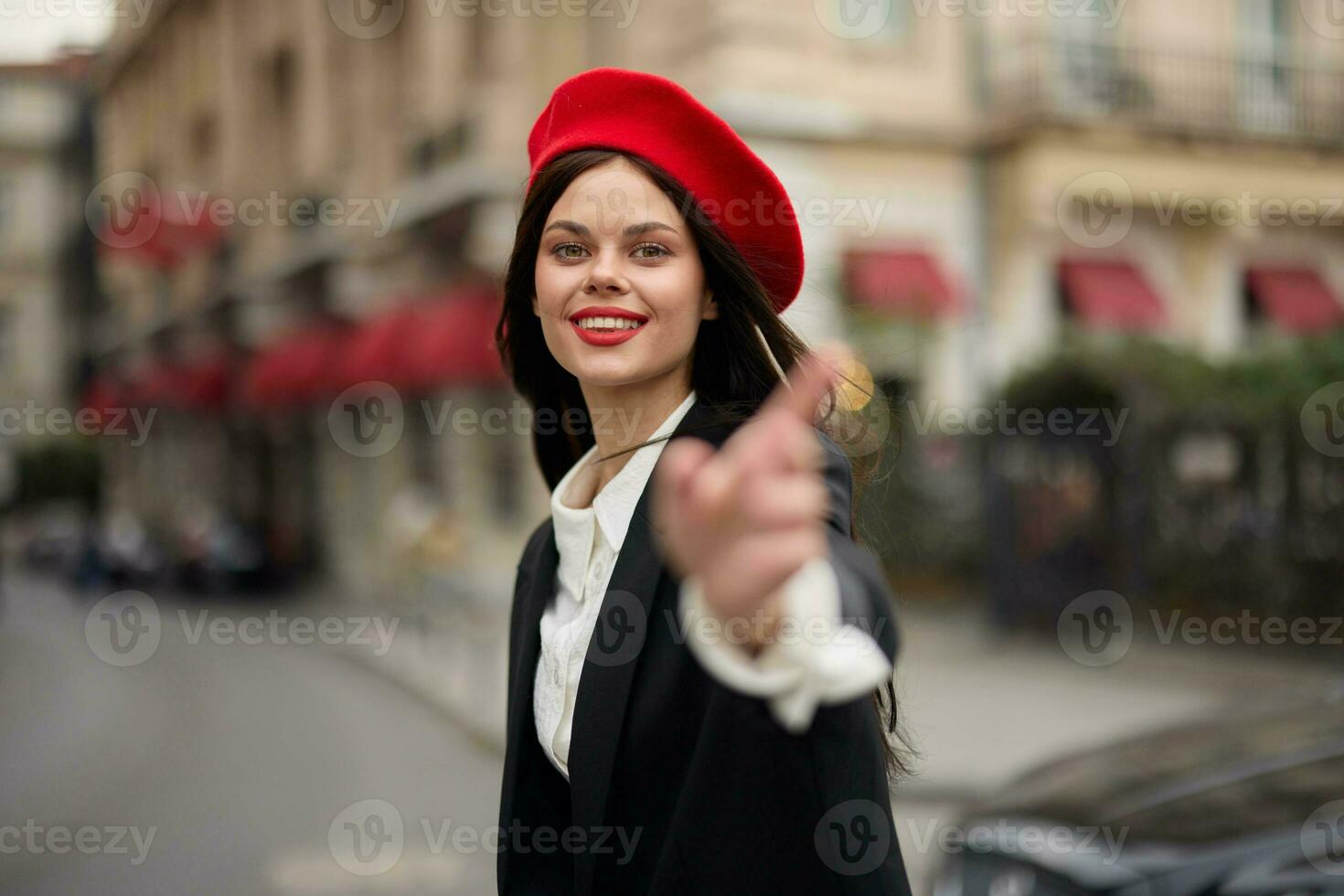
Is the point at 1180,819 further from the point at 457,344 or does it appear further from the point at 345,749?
the point at 457,344

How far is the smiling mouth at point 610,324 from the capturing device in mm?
1566

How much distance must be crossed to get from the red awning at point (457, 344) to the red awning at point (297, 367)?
346cm

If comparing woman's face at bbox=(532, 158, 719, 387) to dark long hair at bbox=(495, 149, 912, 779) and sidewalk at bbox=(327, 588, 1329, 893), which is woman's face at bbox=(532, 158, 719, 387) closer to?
dark long hair at bbox=(495, 149, 912, 779)

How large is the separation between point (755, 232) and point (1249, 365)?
966cm

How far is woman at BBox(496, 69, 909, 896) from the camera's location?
107 cm

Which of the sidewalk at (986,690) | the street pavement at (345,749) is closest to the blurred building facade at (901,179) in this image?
the sidewalk at (986,690)

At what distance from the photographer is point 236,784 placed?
7.58m

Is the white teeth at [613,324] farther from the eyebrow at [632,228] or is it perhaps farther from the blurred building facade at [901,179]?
the blurred building facade at [901,179]

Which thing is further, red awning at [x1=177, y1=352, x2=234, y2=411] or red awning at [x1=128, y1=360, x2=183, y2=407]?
red awning at [x1=128, y1=360, x2=183, y2=407]

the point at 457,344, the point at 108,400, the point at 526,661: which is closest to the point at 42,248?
the point at 108,400

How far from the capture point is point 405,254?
16438 millimetres

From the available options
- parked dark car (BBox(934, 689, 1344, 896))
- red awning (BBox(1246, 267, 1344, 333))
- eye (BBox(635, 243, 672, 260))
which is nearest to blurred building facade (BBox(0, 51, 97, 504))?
red awning (BBox(1246, 267, 1344, 333))

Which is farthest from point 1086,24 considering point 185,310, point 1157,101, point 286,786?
point 185,310

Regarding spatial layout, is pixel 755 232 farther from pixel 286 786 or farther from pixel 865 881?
pixel 286 786
